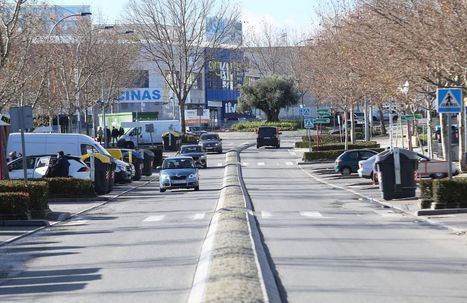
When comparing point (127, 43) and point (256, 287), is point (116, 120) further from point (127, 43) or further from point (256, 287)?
point (256, 287)

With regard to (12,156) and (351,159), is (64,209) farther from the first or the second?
(351,159)

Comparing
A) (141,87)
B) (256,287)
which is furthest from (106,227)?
(141,87)

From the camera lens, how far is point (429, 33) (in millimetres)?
26109

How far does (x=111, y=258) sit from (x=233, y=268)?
455 centimetres

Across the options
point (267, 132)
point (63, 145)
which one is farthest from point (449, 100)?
point (267, 132)

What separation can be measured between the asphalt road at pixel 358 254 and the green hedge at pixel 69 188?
23.9 feet

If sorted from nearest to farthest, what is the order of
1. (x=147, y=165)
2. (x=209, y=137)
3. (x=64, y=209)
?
1. (x=64, y=209)
2. (x=147, y=165)
3. (x=209, y=137)

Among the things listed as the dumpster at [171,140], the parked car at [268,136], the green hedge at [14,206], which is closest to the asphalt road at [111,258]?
the green hedge at [14,206]

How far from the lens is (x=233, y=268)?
12211 millimetres

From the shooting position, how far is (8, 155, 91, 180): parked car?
3638 cm

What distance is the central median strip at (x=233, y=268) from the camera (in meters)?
10.2

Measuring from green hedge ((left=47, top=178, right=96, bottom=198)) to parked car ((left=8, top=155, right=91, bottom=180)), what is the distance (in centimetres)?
192

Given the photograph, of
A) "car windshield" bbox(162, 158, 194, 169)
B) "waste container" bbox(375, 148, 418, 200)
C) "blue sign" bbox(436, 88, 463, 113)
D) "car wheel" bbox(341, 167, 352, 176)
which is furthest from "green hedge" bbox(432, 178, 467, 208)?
"car wheel" bbox(341, 167, 352, 176)

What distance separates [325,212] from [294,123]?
2964 inches
